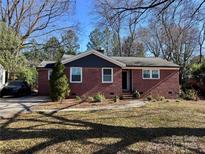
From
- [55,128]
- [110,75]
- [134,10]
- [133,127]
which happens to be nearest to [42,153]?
[55,128]

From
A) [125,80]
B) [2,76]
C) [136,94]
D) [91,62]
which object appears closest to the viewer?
[91,62]

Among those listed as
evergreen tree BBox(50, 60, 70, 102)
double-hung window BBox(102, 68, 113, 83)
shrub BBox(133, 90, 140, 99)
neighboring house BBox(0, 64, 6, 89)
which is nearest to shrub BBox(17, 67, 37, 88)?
neighboring house BBox(0, 64, 6, 89)

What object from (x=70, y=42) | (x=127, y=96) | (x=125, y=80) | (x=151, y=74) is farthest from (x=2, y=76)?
(x=70, y=42)

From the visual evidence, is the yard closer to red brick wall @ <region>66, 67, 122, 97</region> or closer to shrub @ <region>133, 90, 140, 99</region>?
red brick wall @ <region>66, 67, 122, 97</region>

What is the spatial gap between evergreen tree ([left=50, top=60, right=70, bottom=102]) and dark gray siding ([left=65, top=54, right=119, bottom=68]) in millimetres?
2547

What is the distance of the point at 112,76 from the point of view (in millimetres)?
22500

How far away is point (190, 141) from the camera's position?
7.68 meters

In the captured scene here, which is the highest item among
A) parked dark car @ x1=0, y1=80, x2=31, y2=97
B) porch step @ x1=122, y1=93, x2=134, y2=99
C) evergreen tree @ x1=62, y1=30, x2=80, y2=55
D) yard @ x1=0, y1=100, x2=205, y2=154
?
evergreen tree @ x1=62, y1=30, x2=80, y2=55

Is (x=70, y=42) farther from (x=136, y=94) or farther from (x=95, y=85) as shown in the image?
(x=136, y=94)

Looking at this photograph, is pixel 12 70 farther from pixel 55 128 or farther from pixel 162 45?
pixel 162 45

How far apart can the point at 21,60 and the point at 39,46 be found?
9587mm

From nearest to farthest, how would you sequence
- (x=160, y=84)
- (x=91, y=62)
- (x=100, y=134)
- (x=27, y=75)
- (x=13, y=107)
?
(x=100, y=134)
(x=13, y=107)
(x=91, y=62)
(x=160, y=84)
(x=27, y=75)

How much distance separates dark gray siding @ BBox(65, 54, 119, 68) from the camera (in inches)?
857

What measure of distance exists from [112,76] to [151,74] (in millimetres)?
4104
